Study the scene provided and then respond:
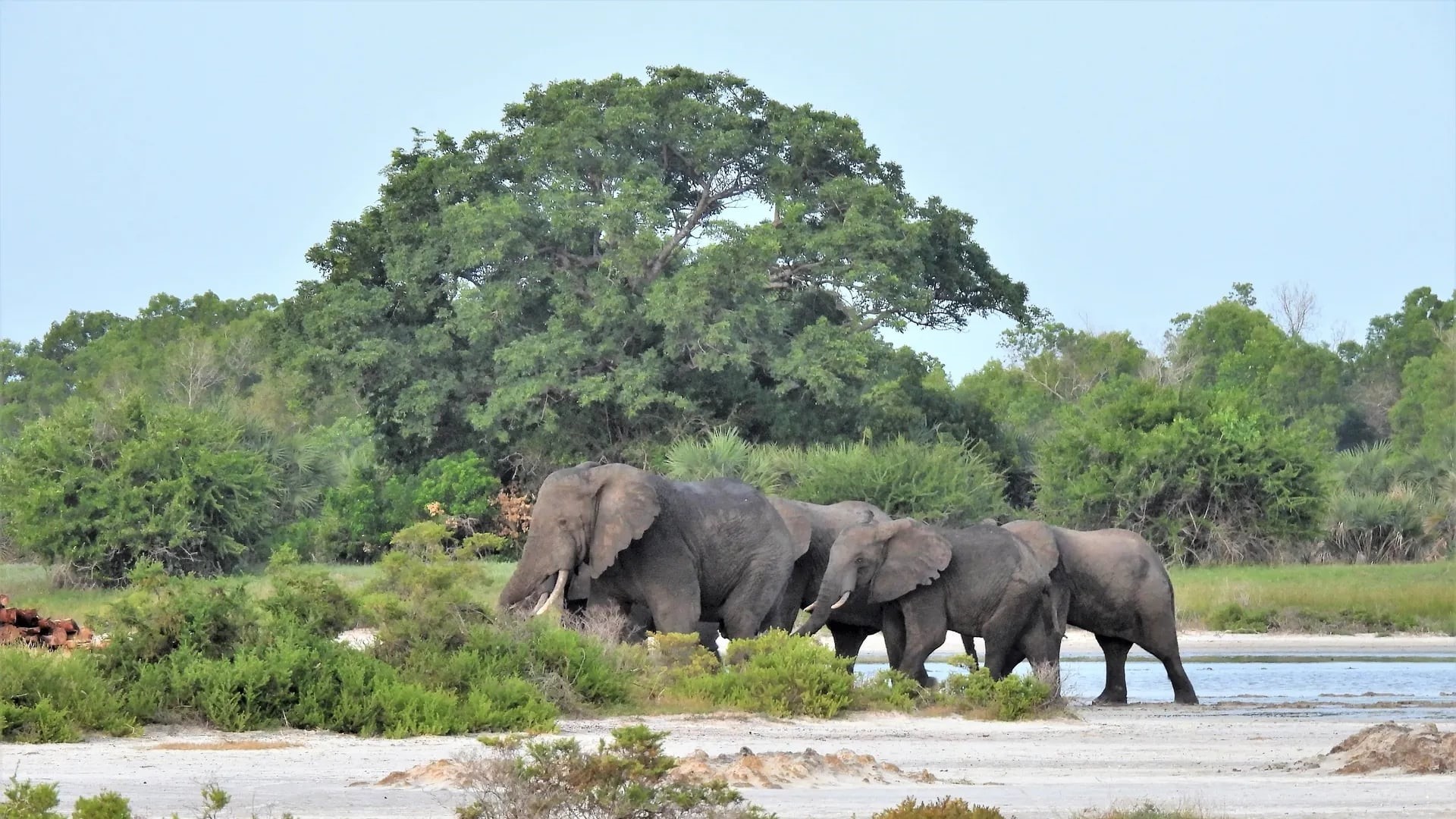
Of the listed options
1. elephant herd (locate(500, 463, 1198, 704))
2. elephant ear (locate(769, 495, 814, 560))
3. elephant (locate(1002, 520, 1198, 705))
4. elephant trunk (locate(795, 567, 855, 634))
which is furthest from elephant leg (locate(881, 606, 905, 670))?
elephant (locate(1002, 520, 1198, 705))

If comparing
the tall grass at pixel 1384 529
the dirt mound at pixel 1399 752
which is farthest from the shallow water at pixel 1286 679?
the tall grass at pixel 1384 529

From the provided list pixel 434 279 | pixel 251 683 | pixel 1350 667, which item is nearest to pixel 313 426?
pixel 434 279

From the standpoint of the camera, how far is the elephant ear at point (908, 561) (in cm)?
2131

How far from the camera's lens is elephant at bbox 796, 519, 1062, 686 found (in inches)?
844

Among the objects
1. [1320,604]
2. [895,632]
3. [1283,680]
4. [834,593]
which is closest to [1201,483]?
[1320,604]

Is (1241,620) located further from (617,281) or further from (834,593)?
(617,281)

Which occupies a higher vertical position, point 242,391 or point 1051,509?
point 242,391

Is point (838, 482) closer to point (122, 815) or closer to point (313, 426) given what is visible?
point (122, 815)

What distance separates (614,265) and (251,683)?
1325 inches

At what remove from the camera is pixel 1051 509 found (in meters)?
45.2

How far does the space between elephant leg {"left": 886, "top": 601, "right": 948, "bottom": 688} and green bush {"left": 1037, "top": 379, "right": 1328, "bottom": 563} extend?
2203 cm

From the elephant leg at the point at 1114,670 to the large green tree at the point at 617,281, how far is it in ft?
78.8

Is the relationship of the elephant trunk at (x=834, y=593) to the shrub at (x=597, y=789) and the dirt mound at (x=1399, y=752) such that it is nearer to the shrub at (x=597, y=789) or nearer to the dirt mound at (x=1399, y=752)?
the dirt mound at (x=1399, y=752)

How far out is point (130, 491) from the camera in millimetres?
36906
